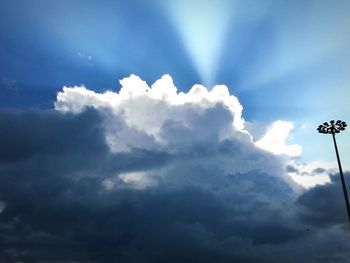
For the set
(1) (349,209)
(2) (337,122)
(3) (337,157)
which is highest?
(2) (337,122)

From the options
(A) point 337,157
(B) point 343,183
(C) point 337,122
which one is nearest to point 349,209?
(B) point 343,183

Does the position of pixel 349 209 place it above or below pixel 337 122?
below

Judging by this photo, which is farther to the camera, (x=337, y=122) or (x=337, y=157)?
(x=337, y=122)

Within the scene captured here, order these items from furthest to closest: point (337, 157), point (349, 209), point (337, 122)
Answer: point (337, 122)
point (337, 157)
point (349, 209)

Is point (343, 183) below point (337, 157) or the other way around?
below

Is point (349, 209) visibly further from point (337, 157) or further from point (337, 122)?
point (337, 122)

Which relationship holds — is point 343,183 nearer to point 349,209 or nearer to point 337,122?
point 349,209

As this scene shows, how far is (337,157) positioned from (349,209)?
29.6 ft

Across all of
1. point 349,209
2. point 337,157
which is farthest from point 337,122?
point 349,209

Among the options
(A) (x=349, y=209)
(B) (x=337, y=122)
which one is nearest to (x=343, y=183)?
(A) (x=349, y=209)

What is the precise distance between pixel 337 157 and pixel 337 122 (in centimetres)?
896

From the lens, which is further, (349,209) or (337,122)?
(337,122)

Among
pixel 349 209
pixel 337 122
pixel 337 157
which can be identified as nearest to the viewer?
pixel 349 209

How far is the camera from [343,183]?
66562mm
